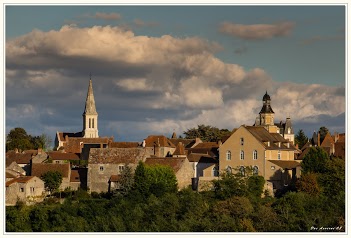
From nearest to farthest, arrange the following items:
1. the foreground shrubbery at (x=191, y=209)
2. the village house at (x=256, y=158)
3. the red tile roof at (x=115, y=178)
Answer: the foreground shrubbery at (x=191, y=209) → the village house at (x=256, y=158) → the red tile roof at (x=115, y=178)

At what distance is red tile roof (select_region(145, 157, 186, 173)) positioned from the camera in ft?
196

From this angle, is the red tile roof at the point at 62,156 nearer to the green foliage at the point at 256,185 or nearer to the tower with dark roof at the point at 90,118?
the green foliage at the point at 256,185

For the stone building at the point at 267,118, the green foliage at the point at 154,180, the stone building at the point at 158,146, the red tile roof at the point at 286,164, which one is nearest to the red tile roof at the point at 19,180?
the green foliage at the point at 154,180

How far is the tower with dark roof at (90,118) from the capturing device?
111 metres

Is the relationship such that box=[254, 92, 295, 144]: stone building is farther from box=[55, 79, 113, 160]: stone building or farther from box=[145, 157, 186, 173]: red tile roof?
box=[145, 157, 186, 173]: red tile roof

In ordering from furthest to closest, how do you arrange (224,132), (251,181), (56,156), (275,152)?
(224,132)
(56,156)
(275,152)
(251,181)

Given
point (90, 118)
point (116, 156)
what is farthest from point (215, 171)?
point (90, 118)

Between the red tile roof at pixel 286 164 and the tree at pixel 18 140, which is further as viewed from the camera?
the tree at pixel 18 140

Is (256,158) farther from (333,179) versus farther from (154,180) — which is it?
(154,180)

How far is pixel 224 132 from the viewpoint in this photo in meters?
92.9

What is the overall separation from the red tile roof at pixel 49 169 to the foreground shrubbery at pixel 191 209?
12.8 feet
